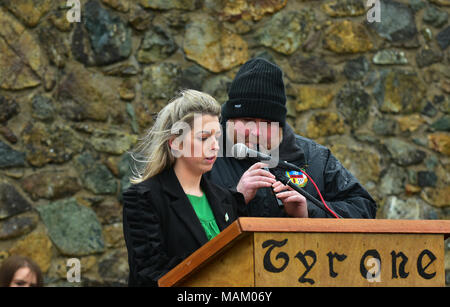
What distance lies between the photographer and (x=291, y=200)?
7.07ft

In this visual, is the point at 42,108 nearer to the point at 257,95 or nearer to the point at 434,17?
the point at 257,95

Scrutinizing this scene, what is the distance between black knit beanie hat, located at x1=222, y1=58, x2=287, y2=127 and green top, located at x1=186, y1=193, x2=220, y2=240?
Result: 0.50m

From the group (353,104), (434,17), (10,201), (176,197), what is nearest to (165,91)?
(10,201)

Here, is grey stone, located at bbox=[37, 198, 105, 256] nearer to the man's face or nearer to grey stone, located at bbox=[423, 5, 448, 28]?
the man's face

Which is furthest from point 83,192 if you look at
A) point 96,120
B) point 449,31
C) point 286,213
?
point 449,31

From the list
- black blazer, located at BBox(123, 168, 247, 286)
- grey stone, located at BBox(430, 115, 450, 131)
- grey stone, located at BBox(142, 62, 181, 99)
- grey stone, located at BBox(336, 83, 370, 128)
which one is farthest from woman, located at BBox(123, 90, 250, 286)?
grey stone, located at BBox(430, 115, 450, 131)

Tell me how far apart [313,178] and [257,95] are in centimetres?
40

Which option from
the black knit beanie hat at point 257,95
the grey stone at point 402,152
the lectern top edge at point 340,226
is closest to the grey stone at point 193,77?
the grey stone at point 402,152

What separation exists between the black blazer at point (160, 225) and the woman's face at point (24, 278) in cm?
94

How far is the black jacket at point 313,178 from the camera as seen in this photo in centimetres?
253

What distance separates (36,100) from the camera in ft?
13.4

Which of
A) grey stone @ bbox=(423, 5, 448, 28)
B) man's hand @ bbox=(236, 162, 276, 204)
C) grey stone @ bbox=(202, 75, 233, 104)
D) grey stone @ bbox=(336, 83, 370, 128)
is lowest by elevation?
man's hand @ bbox=(236, 162, 276, 204)

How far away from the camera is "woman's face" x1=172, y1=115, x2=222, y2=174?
2162 millimetres

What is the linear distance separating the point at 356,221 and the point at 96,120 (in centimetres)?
277
